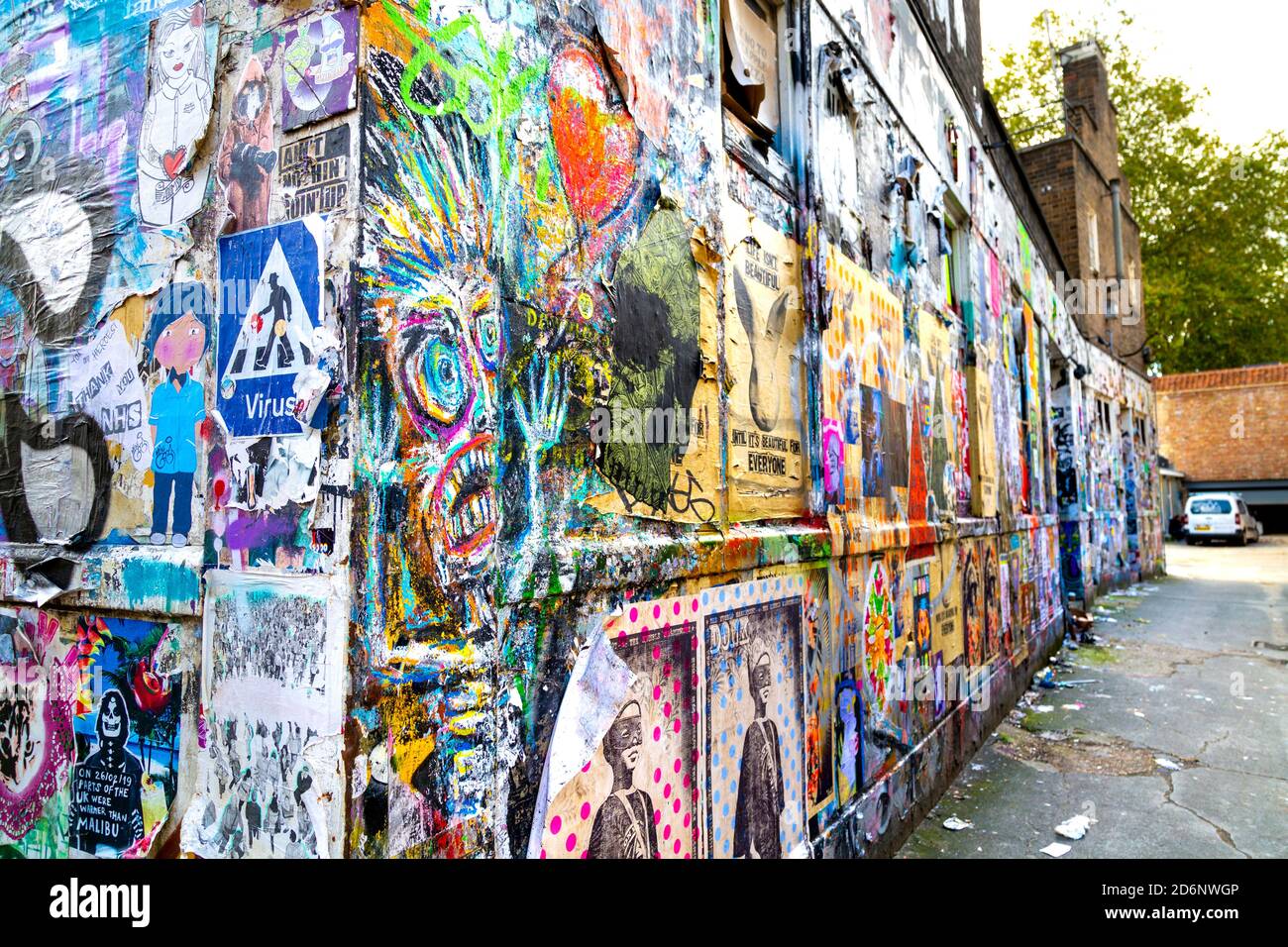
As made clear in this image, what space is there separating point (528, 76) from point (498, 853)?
74.5 inches

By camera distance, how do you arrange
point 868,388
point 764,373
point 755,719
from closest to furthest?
point 755,719
point 764,373
point 868,388

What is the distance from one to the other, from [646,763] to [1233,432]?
113ft

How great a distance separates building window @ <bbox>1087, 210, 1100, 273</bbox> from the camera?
48.4ft

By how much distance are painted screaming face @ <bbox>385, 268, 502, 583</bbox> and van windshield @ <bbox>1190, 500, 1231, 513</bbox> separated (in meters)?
29.1

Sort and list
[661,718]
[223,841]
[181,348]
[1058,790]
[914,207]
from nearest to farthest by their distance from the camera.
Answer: [223,841] < [181,348] < [661,718] < [1058,790] < [914,207]

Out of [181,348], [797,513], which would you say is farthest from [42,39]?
[797,513]

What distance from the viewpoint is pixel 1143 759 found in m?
5.25

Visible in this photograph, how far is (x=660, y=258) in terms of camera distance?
2.56m

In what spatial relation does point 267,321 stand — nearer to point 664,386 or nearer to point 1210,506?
point 664,386

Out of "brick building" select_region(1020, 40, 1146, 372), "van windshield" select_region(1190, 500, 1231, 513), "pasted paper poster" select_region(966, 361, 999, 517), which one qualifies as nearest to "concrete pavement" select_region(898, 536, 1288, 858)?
"pasted paper poster" select_region(966, 361, 999, 517)

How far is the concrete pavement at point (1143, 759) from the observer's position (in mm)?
4066

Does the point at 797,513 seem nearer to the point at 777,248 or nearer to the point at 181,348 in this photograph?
the point at 777,248

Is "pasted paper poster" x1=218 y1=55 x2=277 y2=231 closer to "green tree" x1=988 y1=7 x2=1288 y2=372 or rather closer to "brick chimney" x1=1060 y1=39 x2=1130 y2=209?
"brick chimney" x1=1060 y1=39 x2=1130 y2=209

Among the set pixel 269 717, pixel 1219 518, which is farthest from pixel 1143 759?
pixel 1219 518
